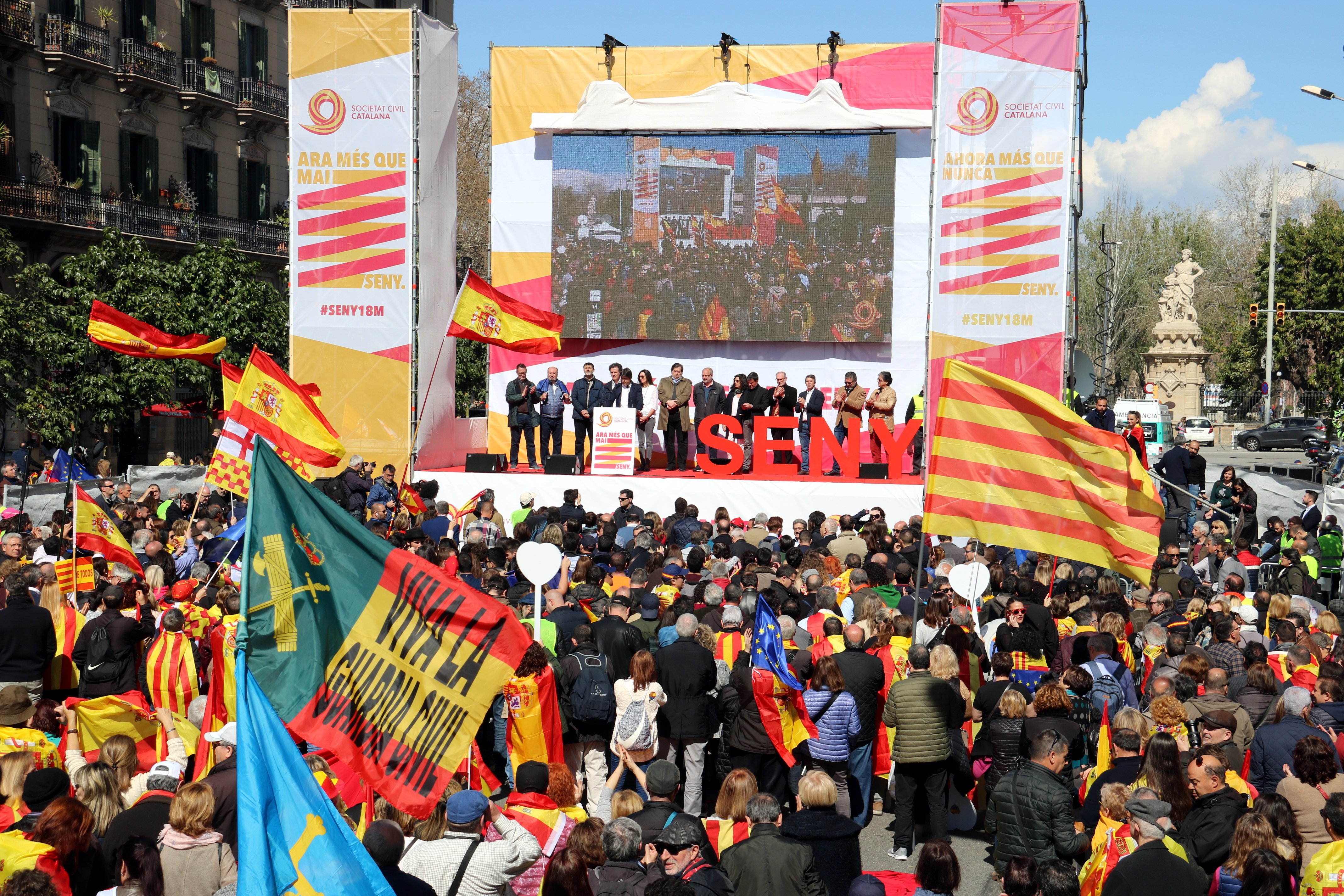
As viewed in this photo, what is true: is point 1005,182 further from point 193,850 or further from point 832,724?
point 193,850

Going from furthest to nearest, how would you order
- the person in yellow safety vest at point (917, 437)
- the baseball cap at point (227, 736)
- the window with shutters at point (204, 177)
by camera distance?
the window with shutters at point (204, 177)
the person in yellow safety vest at point (917, 437)
the baseball cap at point (227, 736)

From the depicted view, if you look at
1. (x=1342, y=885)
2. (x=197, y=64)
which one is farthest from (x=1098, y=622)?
(x=197, y=64)

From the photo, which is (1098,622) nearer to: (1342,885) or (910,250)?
(1342,885)

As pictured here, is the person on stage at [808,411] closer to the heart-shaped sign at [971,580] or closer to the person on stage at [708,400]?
the person on stage at [708,400]

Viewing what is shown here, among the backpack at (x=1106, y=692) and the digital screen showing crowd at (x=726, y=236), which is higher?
the digital screen showing crowd at (x=726, y=236)

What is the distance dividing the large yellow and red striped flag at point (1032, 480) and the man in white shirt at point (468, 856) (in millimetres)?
4725

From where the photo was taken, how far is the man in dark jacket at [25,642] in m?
9.65

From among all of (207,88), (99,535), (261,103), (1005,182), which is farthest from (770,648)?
(261,103)

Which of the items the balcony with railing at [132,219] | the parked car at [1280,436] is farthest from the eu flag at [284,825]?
the parked car at [1280,436]

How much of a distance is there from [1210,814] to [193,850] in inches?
199

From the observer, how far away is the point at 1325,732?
8000 mm

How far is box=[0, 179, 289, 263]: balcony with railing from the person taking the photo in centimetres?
3114

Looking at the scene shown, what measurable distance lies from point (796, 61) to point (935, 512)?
1606 cm

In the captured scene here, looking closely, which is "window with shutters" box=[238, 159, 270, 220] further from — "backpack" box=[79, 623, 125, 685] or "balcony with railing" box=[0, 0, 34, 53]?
"backpack" box=[79, 623, 125, 685]
